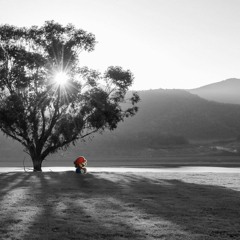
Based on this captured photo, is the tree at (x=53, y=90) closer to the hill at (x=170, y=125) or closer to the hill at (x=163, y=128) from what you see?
the hill at (x=163, y=128)

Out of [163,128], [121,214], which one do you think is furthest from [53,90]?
[163,128]

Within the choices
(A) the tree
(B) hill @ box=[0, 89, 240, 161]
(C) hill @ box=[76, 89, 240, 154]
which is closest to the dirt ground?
(A) the tree

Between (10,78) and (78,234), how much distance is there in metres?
33.1

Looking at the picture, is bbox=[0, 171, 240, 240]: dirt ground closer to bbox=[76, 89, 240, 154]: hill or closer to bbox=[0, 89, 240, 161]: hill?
bbox=[0, 89, 240, 161]: hill

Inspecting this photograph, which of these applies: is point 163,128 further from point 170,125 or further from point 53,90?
point 53,90

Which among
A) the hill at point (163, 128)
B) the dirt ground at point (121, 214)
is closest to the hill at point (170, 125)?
the hill at point (163, 128)

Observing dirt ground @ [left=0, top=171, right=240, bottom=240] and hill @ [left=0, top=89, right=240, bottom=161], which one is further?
hill @ [left=0, top=89, right=240, bottom=161]

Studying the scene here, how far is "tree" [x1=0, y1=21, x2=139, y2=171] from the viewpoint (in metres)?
39.4

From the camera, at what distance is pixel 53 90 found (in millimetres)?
39969

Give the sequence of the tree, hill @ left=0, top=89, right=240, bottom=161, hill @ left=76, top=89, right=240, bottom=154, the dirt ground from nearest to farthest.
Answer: the dirt ground
the tree
hill @ left=0, top=89, right=240, bottom=161
hill @ left=76, top=89, right=240, bottom=154

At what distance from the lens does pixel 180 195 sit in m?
17.1

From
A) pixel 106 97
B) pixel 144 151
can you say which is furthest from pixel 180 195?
pixel 144 151

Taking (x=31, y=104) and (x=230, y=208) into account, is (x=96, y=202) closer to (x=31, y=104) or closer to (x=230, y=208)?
(x=230, y=208)

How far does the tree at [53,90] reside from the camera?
129ft
